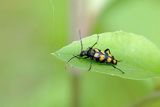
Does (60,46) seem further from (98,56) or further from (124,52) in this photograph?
(124,52)

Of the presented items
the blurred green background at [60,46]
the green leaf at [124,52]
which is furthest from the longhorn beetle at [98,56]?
the blurred green background at [60,46]

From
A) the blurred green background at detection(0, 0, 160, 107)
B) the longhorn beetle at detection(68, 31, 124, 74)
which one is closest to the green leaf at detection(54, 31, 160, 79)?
the longhorn beetle at detection(68, 31, 124, 74)

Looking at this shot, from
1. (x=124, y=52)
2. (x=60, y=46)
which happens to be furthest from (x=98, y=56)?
(x=60, y=46)

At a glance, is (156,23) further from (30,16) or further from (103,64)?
(30,16)

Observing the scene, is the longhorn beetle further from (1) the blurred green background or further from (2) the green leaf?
(1) the blurred green background

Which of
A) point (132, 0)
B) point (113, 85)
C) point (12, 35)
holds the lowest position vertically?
point (113, 85)

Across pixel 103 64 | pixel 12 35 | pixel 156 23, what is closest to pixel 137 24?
pixel 156 23

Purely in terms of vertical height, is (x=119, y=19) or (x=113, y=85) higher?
(x=119, y=19)
